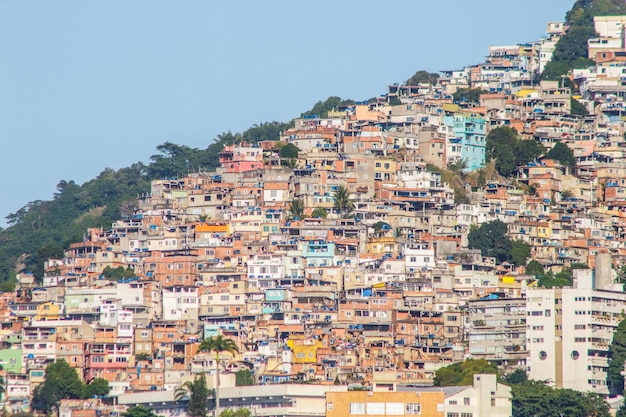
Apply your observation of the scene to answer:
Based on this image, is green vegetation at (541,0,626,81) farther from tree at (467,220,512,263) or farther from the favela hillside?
tree at (467,220,512,263)

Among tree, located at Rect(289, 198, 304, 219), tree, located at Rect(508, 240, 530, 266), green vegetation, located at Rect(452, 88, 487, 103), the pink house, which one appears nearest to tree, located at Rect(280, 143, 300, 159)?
the pink house

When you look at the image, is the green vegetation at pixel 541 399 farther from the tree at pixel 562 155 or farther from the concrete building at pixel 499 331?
the tree at pixel 562 155

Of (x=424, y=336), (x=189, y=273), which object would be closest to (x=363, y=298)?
(x=424, y=336)

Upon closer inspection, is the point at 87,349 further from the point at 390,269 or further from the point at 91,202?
the point at 91,202

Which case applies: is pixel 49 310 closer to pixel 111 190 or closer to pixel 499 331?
pixel 499 331

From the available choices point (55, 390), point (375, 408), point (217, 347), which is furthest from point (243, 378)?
point (375, 408)

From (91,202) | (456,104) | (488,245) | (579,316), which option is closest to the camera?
(579,316)
